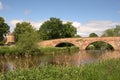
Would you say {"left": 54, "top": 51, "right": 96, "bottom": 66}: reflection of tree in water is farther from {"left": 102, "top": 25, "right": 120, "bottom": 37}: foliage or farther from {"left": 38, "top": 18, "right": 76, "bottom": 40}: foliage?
{"left": 102, "top": 25, "right": 120, "bottom": 37}: foliage

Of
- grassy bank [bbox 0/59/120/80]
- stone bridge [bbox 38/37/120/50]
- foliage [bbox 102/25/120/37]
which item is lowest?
grassy bank [bbox 0/59/120/80]

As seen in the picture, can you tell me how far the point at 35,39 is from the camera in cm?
3788

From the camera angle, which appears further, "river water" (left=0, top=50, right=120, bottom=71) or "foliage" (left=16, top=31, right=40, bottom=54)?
"foliage" (left=16, top=31, right=40, bottom=54)

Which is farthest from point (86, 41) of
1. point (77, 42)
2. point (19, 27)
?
point (19, 27)

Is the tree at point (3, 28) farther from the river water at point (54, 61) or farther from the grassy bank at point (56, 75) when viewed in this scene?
the grassy bank at point (56, 75)

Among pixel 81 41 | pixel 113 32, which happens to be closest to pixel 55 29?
pixel 81 41

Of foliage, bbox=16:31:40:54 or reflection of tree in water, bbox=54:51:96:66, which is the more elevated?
foliage, bbox=16:31:40:54

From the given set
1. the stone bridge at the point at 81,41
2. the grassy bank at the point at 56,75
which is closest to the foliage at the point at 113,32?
the stone bridge at the point at 81,41

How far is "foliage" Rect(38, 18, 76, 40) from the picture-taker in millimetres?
69500

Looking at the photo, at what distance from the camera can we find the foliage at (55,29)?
69500 mm

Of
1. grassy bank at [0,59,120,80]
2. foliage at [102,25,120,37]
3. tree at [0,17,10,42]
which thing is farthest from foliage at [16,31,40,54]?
foliage at [102,25,120,37]

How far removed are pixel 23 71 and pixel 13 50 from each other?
1009 inches

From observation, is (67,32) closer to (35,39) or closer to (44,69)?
(35,39)

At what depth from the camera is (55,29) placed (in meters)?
69.4
